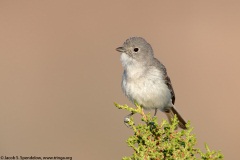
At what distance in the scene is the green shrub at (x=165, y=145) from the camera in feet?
13.6

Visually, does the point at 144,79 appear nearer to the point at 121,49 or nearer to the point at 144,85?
the point at 144,85

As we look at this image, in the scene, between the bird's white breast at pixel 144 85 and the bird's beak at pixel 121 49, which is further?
the bird's beak at pixel 121 49

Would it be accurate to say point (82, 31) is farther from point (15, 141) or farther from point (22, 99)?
point (15, 141)

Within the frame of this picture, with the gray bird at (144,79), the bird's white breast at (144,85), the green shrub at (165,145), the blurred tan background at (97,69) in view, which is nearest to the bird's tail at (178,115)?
the gray bird at (144,79)

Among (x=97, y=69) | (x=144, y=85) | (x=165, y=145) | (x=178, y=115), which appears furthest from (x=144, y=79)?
Result: (x=97, y=69)

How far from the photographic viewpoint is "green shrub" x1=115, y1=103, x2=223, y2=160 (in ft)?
13.6

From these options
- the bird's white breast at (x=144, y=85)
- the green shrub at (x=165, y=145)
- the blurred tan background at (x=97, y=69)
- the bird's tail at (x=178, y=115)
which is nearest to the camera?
the green shrub at (x=165, y=145)

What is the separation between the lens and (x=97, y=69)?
14656 mm

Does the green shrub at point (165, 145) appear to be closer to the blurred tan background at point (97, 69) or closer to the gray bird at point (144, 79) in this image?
the gray bird at point (144, 79)

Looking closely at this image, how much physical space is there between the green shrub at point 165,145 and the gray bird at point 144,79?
1941 mm

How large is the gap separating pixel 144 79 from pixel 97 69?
315 inches

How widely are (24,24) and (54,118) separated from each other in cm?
563

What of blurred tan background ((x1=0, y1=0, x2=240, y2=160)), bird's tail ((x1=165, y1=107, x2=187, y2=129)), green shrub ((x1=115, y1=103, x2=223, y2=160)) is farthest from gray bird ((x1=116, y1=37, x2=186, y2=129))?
blurred tan background ((x1=0, y1=0, x2=240, y2=160))

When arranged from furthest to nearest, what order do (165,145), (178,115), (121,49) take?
(178,115)
(121,49)
(165,145)
